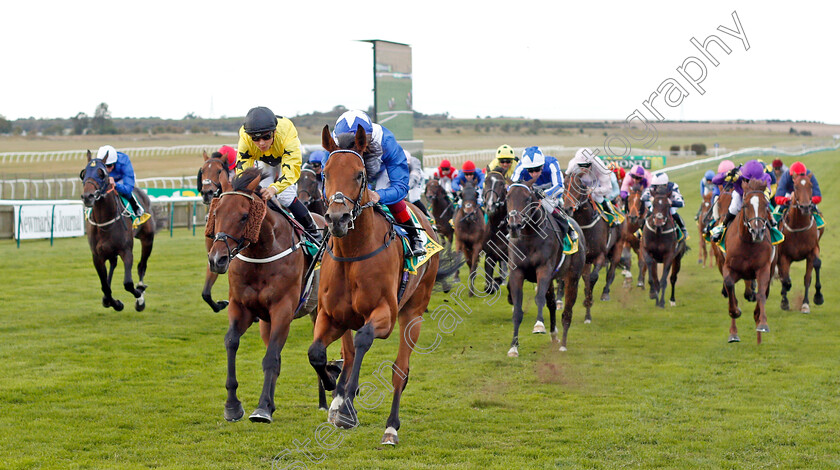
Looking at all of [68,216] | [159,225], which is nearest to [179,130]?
[68,216]

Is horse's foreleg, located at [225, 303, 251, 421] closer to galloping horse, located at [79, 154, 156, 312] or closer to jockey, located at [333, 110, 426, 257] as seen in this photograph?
jockey, located at [333, 110, 426, 257]

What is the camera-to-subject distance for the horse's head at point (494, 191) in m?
11.0

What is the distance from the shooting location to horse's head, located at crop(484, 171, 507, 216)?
1099cm

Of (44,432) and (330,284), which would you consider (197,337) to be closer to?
(44,432)

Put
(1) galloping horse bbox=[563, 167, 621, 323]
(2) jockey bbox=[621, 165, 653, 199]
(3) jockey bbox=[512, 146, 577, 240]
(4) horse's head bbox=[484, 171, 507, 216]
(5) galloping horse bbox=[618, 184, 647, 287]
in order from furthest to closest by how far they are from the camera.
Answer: (2) jockey bbox=[621, 165, 653, 199]
(5) galloping horse bbox=[618, 184, 647, 287]
(1) galloping horse bbox=[563, 167, 621, 323]
(4) horse's head bbox=[484, 171, 507, 216]
(3) jockey bbox=[512, 146, 577, 240]

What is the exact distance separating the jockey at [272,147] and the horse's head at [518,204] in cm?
304

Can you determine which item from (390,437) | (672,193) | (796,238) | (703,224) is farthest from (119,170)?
(703,224)

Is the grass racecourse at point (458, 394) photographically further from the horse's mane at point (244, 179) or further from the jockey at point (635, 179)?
the jockey at point (635, 179)

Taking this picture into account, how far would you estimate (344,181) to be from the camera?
4949 mm

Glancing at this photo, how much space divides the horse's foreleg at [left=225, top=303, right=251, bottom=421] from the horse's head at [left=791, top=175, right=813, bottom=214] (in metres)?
9.14

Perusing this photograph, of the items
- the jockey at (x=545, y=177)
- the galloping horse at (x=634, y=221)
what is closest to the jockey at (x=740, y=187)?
the jockey at (x=545, y=177)

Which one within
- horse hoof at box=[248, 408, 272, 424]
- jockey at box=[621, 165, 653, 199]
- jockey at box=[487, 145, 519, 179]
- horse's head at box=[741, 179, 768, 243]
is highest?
jockey at box=[487, 145, 519, 179]

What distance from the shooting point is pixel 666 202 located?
13.6 metres

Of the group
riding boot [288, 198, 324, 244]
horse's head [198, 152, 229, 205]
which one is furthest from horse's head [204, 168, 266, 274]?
horse's head [198, 152, 229, 205]
